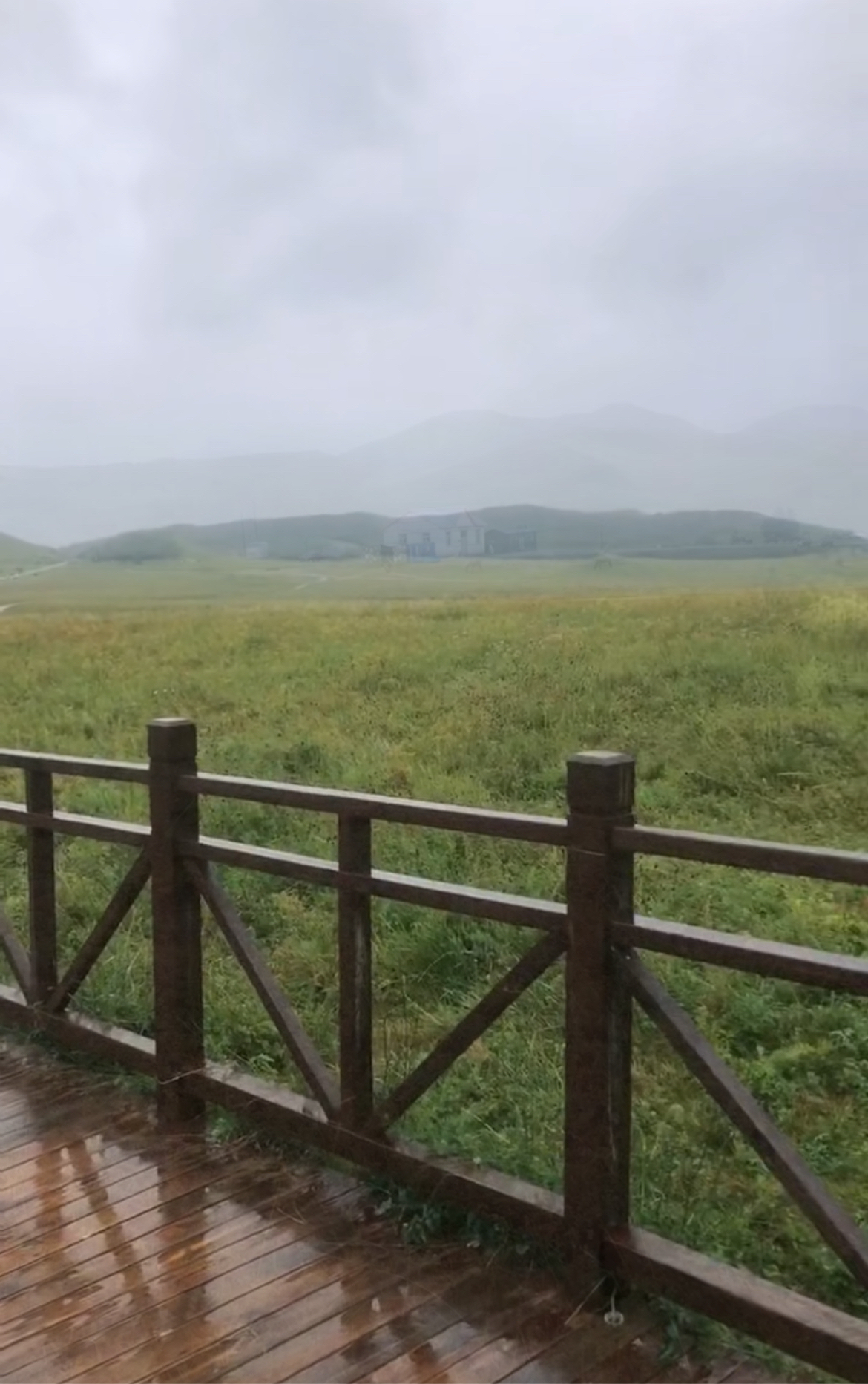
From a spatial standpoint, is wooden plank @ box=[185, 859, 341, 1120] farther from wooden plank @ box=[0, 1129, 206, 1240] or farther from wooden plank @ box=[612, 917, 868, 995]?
wooden plank @ box=[612, 917, 868, 995]

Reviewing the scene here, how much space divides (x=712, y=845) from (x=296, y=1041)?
150 cm

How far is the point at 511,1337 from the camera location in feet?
8.79

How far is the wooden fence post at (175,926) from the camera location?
375 cm

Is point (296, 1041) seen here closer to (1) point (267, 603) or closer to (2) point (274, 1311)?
(2) point (274, 1311)

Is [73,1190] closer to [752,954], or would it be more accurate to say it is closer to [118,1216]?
[118,1216]

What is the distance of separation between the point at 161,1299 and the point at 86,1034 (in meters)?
1.49

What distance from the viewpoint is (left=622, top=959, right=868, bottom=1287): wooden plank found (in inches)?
93.1

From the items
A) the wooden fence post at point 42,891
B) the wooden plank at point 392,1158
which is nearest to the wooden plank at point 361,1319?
the wooden plank at point 392,1158

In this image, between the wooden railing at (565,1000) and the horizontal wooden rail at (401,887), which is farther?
the horizontal wooden rail at (401,887)

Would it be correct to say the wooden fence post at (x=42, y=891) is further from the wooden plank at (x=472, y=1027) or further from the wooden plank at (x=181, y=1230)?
the wooden plank at (x=472, y=1027)

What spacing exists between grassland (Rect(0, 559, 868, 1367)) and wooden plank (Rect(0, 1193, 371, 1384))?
0.48 metres

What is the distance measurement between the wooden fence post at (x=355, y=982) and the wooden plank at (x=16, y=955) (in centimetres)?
170

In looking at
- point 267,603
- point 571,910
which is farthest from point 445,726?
point 267,603

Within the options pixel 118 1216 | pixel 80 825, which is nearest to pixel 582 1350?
pixel 118 1216
